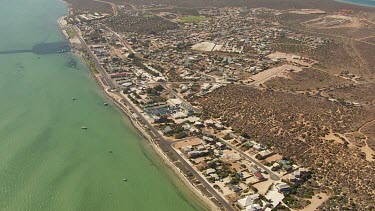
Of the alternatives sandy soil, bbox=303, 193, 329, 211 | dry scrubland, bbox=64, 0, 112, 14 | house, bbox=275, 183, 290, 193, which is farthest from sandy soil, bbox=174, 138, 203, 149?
dry scrubland, bbox=64, 0, 112, 14

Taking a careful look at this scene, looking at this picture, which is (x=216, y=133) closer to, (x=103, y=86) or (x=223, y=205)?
(x=223, y=205)

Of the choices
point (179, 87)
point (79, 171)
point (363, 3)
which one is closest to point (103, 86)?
point (179, 87)

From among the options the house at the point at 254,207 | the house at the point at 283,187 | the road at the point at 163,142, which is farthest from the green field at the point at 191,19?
the house at the point at 254,207

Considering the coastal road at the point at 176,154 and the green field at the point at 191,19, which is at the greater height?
the green field at the point at 191,19

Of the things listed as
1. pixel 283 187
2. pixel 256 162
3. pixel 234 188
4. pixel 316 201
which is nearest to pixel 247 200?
pixel 234 188

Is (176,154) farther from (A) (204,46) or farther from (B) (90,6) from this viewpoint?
(B) (90,6)

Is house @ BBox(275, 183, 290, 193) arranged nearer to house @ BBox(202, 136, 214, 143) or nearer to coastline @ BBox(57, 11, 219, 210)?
coastline @ BBox(57, 11, 219, 210)

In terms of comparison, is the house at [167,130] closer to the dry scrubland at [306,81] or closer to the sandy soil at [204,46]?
the dry scrubland at [306,81]
